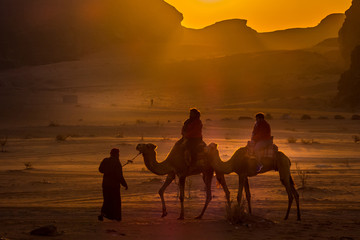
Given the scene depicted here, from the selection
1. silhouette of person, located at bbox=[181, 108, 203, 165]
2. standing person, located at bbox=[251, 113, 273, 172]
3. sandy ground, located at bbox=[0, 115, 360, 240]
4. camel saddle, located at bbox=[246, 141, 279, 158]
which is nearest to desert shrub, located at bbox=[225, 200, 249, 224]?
sandy ground, located at bbox=[0, 115, 360, 240]

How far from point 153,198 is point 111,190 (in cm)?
306

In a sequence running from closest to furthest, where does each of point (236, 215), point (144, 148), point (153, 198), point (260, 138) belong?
point (236, 215) → point (144, 148) → point (260, 138) → point (153, 198)

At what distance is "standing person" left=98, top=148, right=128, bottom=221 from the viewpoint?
34.9 ft

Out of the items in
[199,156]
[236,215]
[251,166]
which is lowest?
[236,215]

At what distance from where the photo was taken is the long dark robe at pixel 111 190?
34.9 ft

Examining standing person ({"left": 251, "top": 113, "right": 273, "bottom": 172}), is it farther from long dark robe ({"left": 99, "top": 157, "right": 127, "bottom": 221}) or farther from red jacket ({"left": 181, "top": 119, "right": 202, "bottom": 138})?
long dark robe ({"left": 99, "top": 157, "right": 127, "bottom": 221})

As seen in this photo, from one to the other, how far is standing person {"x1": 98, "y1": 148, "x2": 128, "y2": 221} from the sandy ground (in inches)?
7.4

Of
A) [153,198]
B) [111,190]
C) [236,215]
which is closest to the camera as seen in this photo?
[236,215]

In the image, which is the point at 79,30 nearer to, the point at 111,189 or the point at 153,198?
the point at 153,198

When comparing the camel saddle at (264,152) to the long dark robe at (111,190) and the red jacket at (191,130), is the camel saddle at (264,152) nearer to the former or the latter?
the red jacket at (191,130)

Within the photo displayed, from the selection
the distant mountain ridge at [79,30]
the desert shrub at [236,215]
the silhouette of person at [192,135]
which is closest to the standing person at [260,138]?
the desert shrub at [236,215]

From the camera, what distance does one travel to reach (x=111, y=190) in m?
10.8

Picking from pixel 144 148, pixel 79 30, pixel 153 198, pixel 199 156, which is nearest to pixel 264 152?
pixel 199 156

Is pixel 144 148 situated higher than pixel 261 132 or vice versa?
pixel 261 132
